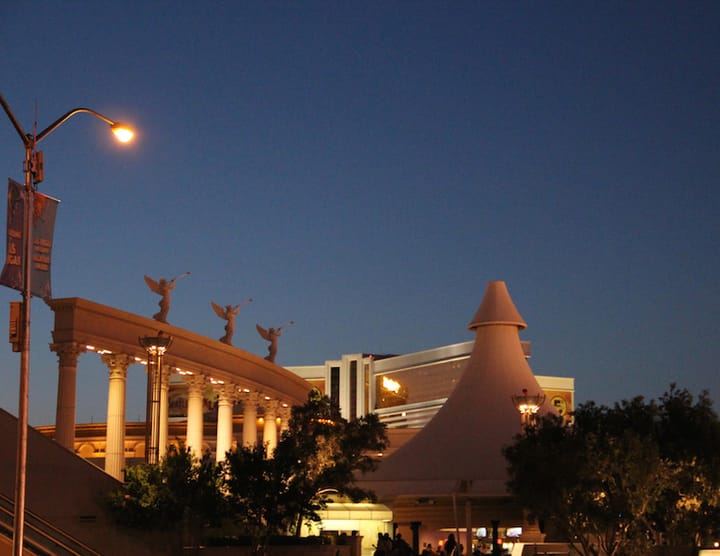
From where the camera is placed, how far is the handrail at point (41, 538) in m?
19.8

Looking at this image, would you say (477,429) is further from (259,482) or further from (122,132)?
(122,132)

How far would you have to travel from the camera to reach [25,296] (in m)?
17.4

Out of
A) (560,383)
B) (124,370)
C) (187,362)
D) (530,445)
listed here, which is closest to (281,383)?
(187,362)

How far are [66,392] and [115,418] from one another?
3126mm

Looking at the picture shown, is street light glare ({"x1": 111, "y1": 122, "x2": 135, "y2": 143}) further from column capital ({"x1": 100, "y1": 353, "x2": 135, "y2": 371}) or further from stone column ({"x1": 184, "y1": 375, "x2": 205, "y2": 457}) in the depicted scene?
stone column ({"x1": 184, "y1": 375, "x2": 205, "y2": 457})

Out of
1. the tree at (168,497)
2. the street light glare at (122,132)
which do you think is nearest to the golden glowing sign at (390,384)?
the tree at (168,497)

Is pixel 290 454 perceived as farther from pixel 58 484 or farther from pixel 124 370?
pixel 124 370

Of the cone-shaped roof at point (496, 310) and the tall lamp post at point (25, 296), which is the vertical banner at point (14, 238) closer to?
the tall lamp post at point (25, 296)

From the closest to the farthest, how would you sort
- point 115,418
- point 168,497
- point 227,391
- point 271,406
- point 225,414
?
point 168,497, point 115,418, point 227,391, point 225,414, point 271,406

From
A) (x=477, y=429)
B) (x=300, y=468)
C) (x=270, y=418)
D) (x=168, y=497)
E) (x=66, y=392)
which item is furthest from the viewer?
(x=270, y=418)

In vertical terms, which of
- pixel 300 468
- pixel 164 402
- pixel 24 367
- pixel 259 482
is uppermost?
pixel 164 402

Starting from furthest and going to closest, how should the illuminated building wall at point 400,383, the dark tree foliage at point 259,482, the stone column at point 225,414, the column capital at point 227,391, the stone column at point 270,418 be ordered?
the illuminated building wall at point 400,383 < the stone column at point 270,418 < the stone column at point 225,414 < the column capital at point 227,391 < the dark tree foliage at point 259,482

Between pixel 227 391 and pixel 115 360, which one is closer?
pixel 115 360

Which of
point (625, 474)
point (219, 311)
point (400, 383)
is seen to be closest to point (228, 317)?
point (219, 311)
